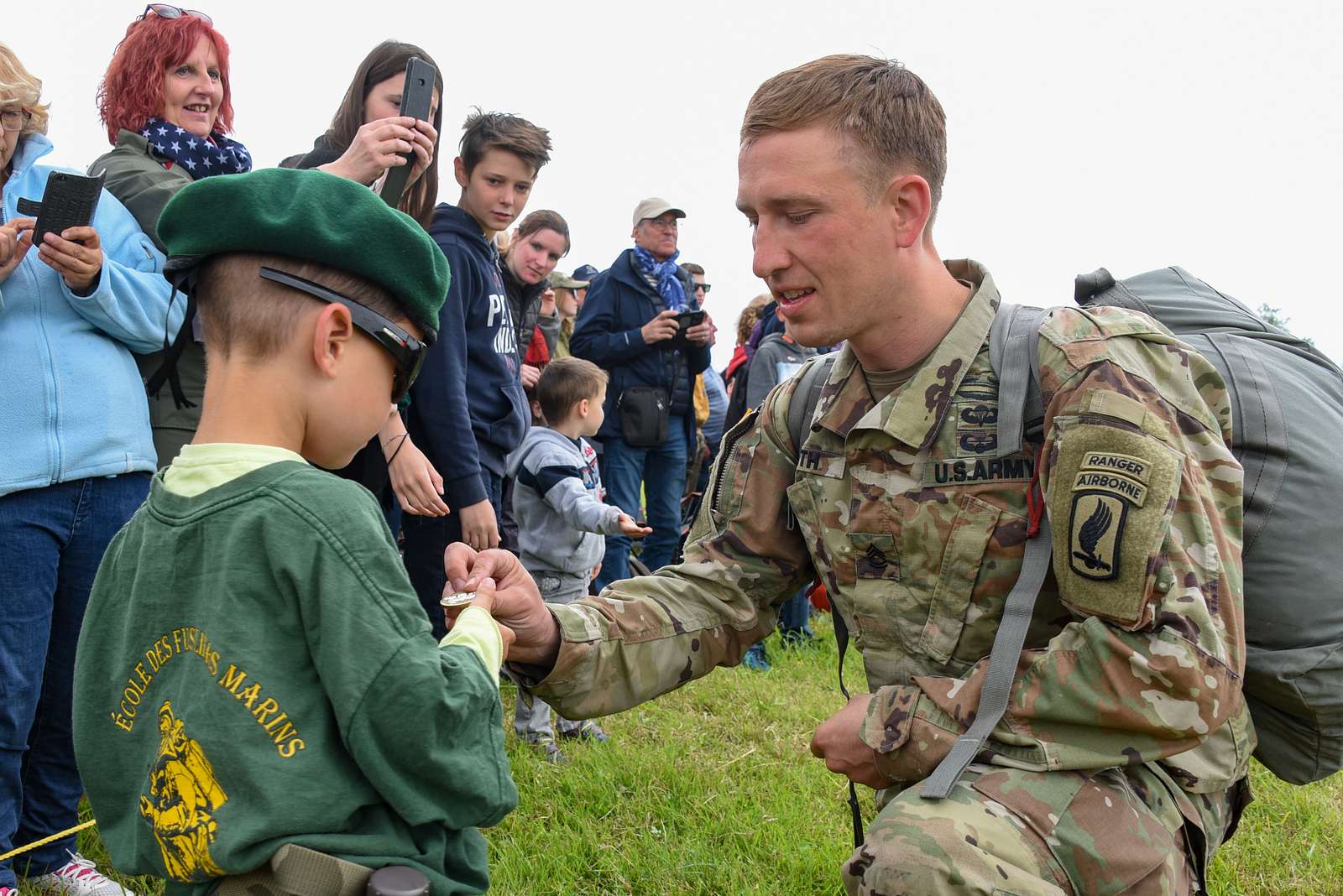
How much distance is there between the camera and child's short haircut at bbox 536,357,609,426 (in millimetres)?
5457

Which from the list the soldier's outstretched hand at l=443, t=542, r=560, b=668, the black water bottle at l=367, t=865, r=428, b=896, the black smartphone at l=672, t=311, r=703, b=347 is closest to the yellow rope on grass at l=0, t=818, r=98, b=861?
the soldier's outstretched hand at l=443, t=542, r=560, b=668

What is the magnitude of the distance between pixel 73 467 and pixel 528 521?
2514mm

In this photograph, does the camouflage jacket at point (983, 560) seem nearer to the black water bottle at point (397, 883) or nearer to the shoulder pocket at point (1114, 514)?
the shoulder pocket at point (1114, 514)

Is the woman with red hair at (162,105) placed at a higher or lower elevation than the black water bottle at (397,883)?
higher

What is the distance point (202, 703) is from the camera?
1.65 meters

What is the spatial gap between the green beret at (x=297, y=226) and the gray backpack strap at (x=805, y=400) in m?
1.22

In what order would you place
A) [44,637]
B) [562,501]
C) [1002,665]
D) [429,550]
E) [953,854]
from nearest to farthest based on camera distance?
[953,854]
[1002,665]
[44,637]
[429,550]
[562,501]

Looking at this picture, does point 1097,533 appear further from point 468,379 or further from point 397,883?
point 468,379

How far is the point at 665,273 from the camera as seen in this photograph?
7.13 metres

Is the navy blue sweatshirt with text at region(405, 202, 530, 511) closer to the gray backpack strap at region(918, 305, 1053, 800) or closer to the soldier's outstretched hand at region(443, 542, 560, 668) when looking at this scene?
the soldier's outstretched hand at region(443, 542, 560, 668)

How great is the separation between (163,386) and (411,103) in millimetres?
1141

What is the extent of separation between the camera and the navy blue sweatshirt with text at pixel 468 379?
4113 millimetres

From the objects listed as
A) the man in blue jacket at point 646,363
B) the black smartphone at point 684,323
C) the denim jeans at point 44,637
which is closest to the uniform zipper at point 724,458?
the denim jeans at point 44,637

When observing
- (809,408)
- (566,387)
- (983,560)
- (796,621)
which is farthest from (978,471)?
(796,621)
